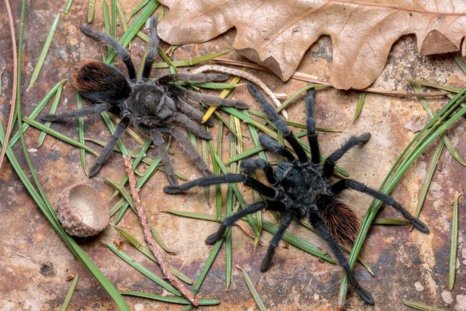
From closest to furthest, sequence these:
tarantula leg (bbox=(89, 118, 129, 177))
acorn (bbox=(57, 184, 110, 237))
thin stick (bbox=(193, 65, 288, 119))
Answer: acorn (bbox=(57, 184, 110, 237)) < tarantula leg (bbox=(89, 118, 129, 177)) < thin stick (bbox=(193, 65, 288, 119))

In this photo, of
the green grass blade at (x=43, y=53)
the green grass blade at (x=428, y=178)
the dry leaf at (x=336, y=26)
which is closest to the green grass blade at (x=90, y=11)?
the green grass blade at (x=43, y=53)

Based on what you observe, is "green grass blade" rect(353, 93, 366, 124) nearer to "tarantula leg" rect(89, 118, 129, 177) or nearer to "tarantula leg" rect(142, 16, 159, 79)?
"tarantula leg" rect(142, 16, 159, 79)

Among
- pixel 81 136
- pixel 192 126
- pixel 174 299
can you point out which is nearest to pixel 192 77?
pixel 192 126

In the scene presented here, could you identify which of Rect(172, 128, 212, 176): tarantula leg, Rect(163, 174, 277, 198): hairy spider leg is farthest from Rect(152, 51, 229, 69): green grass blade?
Rect(163, 174, 277, 198): hairy spider leg

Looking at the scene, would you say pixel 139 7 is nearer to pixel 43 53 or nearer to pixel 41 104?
pixel 43 53

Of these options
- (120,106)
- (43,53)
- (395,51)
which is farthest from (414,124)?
(43,53)

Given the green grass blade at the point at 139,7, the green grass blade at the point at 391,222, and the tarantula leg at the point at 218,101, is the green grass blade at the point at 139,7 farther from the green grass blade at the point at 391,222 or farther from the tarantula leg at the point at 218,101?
the green grass blade at the point at 391,222
